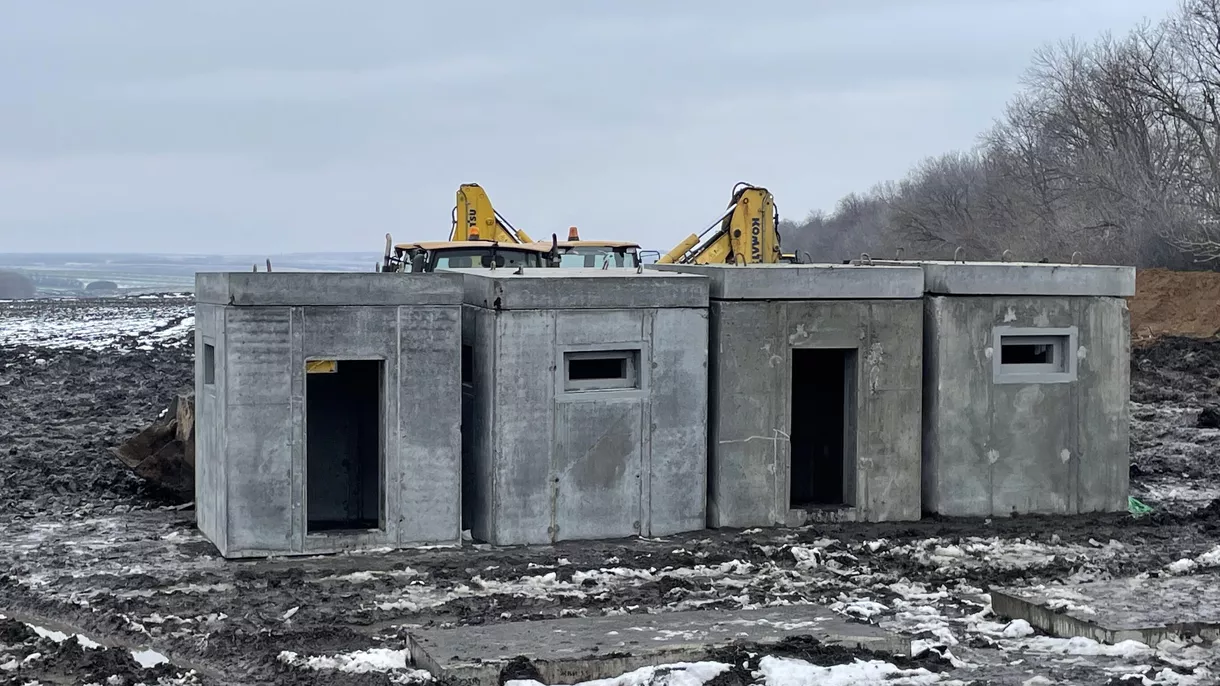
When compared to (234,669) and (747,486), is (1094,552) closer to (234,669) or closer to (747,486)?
(747,486)

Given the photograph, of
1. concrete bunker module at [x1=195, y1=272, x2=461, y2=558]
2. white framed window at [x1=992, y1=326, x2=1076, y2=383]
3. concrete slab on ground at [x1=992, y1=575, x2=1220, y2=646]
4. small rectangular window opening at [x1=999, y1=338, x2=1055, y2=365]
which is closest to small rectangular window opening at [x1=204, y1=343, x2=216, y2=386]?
concrete bunker module at [x1=195, y1=272, x2=461, y2=558]

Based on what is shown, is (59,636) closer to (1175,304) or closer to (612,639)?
(612,639)

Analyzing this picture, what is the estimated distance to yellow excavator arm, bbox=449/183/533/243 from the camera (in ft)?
79.8

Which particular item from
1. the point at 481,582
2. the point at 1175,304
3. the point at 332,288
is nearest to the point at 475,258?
the point at 332,288

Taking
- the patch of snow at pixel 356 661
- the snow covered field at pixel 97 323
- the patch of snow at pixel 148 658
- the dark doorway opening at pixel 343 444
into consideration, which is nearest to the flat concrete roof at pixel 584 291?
the dark doorway opening at pixel 343 444

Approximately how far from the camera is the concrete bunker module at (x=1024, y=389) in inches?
521

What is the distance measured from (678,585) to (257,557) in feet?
10.4

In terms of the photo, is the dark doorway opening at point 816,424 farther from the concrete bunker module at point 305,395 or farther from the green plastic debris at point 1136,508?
the concrete bunker module at point 305,395

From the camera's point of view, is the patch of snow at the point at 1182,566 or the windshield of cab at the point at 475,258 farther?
the windshield of cab at the point at 475,258

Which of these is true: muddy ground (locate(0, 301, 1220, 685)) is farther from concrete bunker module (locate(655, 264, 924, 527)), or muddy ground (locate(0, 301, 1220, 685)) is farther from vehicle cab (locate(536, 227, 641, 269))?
vehicle cab (locate(536, 227, 641, 269))

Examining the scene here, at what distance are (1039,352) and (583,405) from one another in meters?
4.18

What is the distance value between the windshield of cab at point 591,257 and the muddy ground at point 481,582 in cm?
742

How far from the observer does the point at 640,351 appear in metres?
12.4

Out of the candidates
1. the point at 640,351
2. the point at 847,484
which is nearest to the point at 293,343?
the point at 640,351
